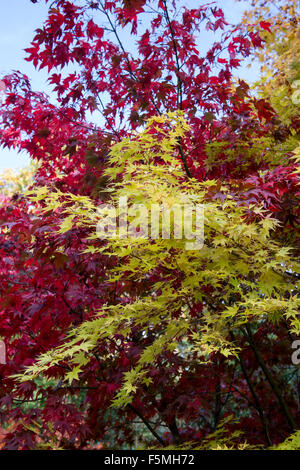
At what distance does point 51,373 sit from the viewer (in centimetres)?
337

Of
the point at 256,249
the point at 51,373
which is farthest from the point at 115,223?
the point at 51,373

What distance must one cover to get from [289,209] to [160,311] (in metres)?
1.34

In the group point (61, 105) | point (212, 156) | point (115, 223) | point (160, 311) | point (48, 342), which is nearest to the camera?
point (115, 223)

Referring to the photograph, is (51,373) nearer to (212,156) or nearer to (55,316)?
(55,316)

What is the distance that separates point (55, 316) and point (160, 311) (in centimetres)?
141

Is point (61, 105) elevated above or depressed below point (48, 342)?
above

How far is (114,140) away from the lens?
3957 mm

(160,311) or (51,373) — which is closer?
(160,311)

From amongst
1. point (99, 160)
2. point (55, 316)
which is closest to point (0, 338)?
point (55, 316)
